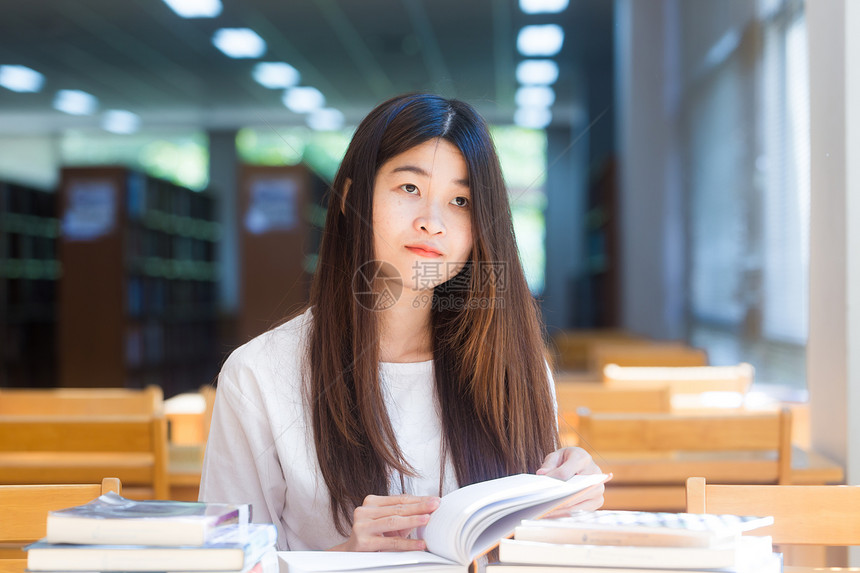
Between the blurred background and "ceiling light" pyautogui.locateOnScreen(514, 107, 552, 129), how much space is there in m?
0.13

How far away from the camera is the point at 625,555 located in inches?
28.2

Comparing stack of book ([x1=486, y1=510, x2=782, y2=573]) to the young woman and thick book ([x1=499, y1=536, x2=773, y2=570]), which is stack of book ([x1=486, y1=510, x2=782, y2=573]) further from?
the young woman

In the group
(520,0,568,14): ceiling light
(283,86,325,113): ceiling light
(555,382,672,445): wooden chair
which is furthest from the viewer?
(283,86,325,113): ceiling light

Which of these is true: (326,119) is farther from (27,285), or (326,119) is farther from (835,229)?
(835,229)

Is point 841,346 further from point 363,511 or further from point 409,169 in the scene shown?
point 363,511

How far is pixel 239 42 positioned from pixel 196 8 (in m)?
1.10

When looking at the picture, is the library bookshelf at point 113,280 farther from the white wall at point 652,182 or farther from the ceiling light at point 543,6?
the white wall at point 652,182

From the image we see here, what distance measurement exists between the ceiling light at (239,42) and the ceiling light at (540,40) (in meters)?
2.54

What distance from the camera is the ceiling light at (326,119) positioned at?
11302mm

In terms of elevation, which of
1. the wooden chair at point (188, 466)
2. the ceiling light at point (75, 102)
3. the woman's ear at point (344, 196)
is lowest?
the wooden chair at point (188, 466)

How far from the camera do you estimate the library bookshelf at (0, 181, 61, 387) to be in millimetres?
7328

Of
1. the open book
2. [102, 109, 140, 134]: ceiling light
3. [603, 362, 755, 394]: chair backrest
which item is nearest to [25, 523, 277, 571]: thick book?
the open book

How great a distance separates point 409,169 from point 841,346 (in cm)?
124

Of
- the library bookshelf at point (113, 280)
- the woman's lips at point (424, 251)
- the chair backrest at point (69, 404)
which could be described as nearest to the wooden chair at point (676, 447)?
the woman's lips at point (424, 251)
